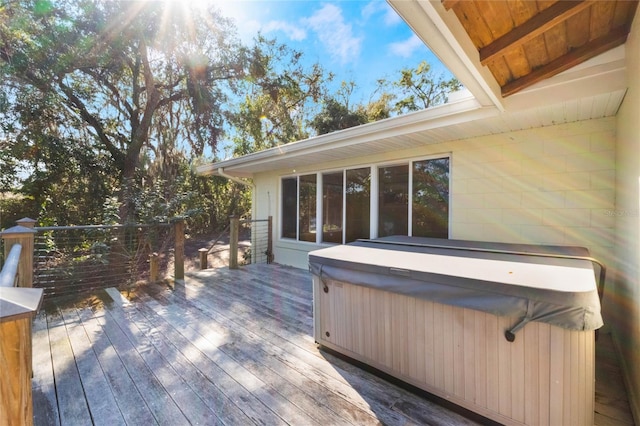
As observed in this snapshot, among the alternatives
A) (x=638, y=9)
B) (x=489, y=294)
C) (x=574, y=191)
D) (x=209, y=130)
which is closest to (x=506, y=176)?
(x=574, y=191)

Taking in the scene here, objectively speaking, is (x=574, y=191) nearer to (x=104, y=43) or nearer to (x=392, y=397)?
(x=392, y=397)

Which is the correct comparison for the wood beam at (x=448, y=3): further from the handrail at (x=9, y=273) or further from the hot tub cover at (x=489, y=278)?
the handrail at (x=9, y=273)

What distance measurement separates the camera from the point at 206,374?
2186 millimetres

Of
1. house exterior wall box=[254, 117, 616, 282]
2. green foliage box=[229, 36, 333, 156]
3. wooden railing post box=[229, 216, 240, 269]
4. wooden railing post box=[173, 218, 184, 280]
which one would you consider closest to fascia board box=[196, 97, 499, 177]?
house exterior wall box=[254, 117, 616, 282]

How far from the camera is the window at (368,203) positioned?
415 cm

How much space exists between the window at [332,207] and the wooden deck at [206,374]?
2.03 meters

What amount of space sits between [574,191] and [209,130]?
365 inches

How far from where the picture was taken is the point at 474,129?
11.1 feet

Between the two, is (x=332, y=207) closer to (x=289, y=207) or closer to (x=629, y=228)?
(x=289, y=207)

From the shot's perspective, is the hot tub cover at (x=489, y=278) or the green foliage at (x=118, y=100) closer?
the hot tub cover at (x=489, y=278)

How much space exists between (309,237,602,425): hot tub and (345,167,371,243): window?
2.46 m

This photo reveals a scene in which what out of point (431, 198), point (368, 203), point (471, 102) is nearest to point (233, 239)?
point (368, 203)

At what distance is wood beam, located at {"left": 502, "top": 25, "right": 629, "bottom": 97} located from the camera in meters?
2.10

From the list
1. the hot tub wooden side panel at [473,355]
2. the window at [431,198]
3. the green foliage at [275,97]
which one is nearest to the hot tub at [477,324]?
the hot tub wooden side panel at [473,355]
